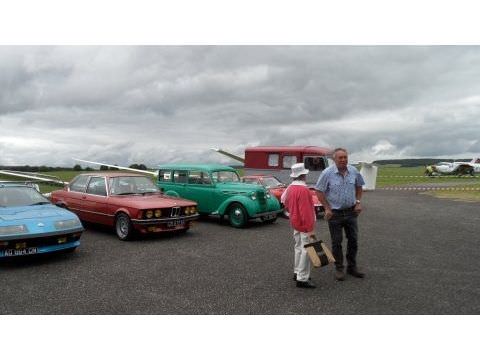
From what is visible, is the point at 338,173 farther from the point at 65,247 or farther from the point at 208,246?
the point at 65,247

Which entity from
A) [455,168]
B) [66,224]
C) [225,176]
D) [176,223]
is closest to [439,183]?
[455,168]

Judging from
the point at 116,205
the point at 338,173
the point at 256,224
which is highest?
the point at 338,173

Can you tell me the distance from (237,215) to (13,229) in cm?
573

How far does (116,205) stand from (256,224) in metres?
4.37

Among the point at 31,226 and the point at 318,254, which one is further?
the point at 31,226

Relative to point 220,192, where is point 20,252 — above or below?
below

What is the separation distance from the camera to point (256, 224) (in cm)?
1157

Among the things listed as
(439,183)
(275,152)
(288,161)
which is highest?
(275,152)

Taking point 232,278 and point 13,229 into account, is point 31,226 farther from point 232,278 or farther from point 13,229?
point 232,278

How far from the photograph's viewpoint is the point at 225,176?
472 inches

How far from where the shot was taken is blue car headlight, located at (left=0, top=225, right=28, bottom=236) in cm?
629

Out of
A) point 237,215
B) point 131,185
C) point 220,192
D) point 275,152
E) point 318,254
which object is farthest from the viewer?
point 275,152

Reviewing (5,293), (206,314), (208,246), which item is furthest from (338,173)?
(5,293)

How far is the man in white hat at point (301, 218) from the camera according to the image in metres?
5.57
